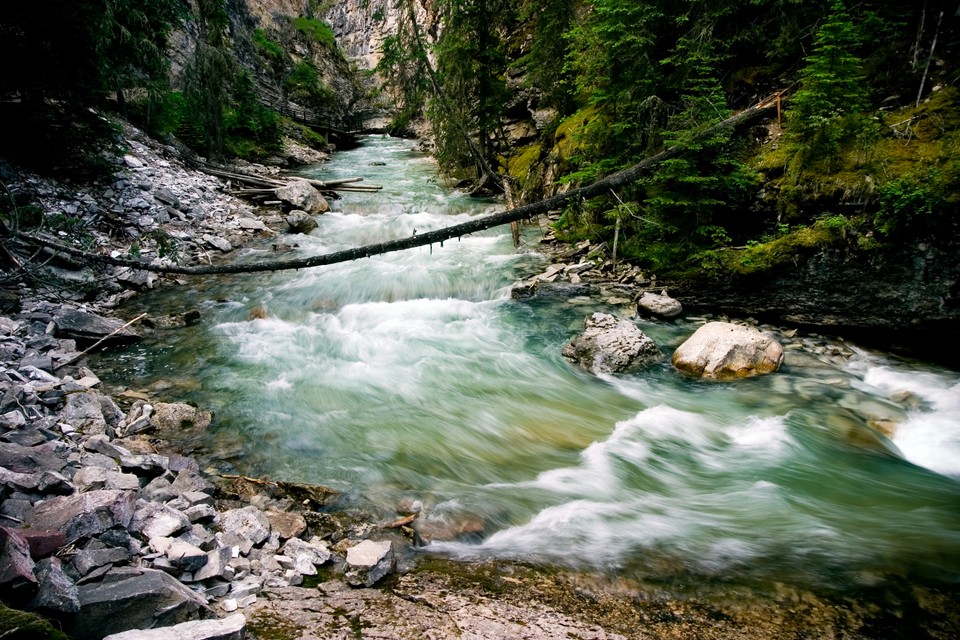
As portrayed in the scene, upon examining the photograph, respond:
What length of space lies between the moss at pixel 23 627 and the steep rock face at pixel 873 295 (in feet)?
28.2

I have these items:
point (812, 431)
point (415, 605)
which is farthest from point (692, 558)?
point (812, 431)

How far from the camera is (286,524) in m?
3.49

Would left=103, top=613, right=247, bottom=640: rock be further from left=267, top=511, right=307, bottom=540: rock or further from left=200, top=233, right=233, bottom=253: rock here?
left=200, top=233, right=233, bottom=253: rock

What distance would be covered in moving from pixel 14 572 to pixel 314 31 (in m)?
60.7

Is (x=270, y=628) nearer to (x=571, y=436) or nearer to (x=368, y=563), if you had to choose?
(x=368, y=563)

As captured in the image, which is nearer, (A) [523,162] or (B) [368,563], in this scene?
(B) [368,563]

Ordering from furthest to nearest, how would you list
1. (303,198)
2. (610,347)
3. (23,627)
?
(303,198) < (610,347) < (23,627)

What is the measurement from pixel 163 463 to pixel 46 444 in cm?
80

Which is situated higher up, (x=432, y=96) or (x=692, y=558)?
(x=432, y=96)

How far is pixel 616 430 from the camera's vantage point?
535cm

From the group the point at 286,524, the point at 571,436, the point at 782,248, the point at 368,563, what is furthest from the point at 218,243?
the point at 782,248

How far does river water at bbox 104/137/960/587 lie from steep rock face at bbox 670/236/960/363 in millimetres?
402

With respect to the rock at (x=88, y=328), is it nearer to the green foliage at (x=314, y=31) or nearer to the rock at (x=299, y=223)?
the rock at (x=299, y=223)

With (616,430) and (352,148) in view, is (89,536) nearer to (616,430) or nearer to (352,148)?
(616,430)
